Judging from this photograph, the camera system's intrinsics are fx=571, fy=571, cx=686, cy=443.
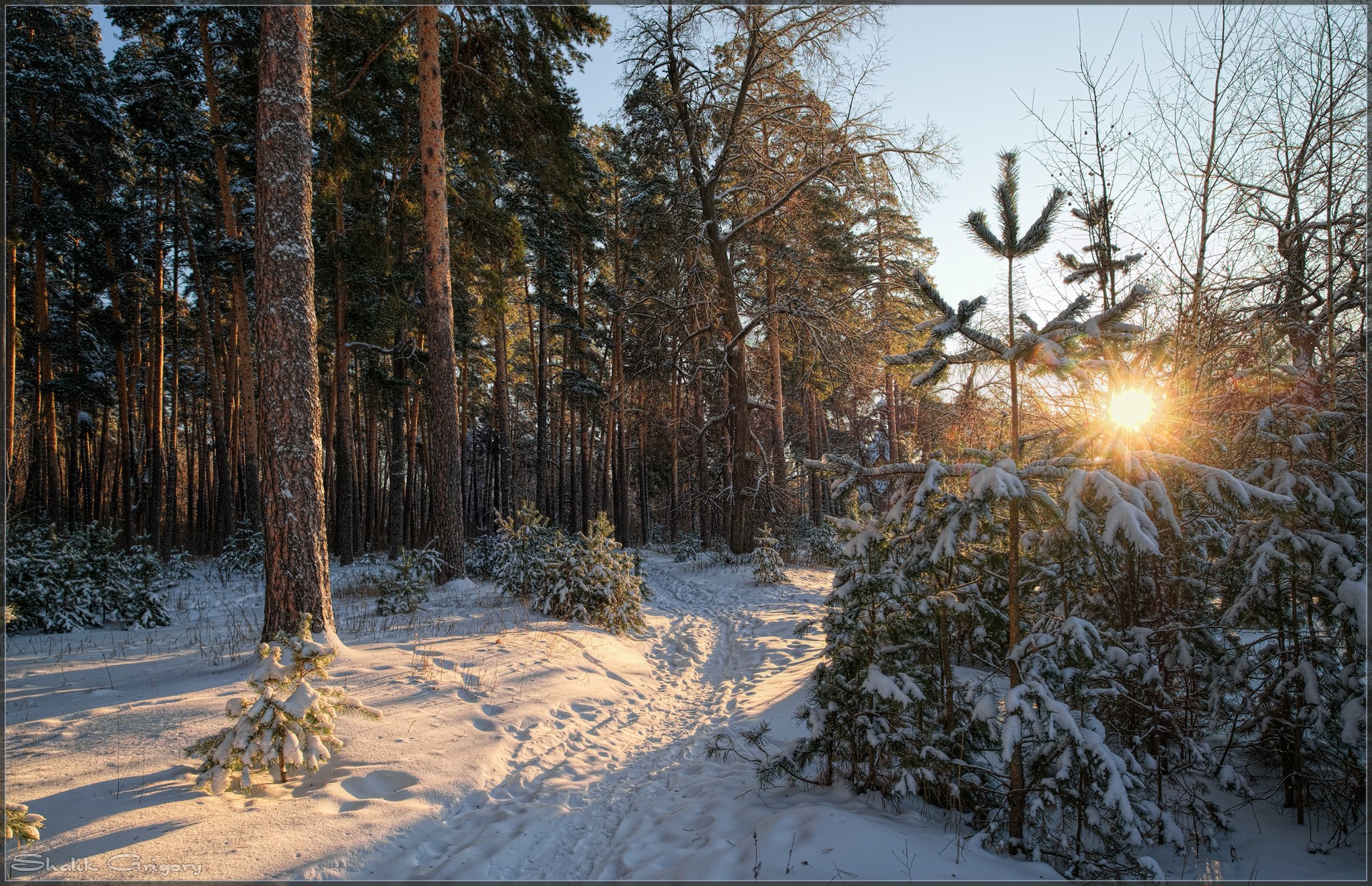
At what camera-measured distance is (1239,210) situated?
15.2 ft

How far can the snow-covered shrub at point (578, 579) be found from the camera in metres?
8.32

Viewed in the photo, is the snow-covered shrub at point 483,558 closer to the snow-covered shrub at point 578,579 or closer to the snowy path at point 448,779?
the snow-covered shrub at point 578,579

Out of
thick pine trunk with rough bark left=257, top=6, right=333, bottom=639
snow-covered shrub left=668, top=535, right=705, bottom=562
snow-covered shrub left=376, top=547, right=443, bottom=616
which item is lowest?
snow-covered shrub left=668, top=535, right=705, bottom=562

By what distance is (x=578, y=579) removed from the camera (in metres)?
8.37

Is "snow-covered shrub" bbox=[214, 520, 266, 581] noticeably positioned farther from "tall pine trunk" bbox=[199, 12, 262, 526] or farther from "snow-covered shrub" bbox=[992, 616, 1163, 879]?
"snow-covered shrub" bbox=[992, 616, 1163, 879]

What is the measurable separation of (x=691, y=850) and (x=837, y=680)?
1.26m

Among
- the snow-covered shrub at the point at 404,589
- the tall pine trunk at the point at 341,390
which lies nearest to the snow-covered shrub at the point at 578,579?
the snow-covered shrub at the point at 404,589

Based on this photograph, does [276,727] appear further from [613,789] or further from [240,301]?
[240,301]

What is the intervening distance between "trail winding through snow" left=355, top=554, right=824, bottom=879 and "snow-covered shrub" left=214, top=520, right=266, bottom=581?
39.3ft

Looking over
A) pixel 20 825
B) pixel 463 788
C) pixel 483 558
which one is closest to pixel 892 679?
pixel 463 788

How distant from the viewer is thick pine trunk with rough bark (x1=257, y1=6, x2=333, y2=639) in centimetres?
530

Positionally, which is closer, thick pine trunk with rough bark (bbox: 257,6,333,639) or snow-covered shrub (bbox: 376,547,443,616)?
thick pine trunk with rough bark (bbox: 257,6,333,639)

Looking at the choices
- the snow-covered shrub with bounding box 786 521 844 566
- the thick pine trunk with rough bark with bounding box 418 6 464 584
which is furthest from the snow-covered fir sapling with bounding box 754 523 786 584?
the thick pine trunk with rough bark with bounding box 418 6 464 584

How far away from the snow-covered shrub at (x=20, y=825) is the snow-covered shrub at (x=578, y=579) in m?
5.88
